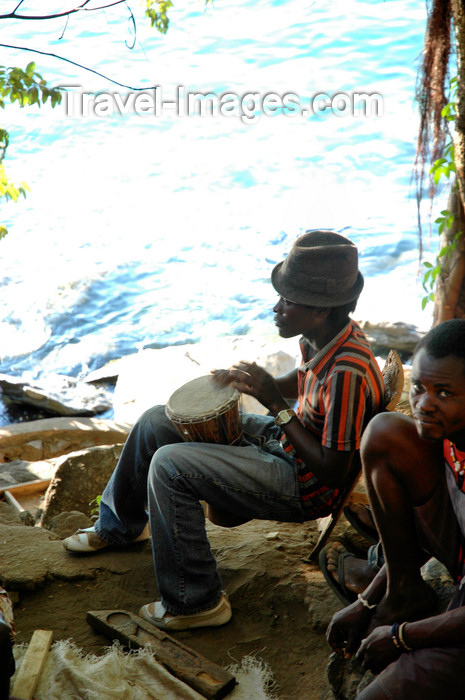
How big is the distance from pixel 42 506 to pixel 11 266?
9.70 m

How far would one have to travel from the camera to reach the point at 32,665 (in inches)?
93.3

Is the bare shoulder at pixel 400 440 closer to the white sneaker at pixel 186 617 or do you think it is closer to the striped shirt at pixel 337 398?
the striped shirt at pixel 337 398

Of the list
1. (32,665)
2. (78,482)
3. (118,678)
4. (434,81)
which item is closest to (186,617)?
(118,678)

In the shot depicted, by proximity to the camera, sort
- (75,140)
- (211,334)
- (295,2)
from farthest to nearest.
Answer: (295,2) → (75,140) → (211,334)

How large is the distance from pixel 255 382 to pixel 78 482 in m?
1.83

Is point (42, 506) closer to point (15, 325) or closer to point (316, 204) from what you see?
point (15, 325)

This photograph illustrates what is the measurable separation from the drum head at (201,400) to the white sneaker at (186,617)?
726 mm

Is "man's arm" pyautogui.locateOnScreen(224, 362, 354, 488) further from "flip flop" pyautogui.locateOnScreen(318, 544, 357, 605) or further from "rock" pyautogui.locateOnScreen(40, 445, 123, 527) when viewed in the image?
"rock" pyautogui.locateOnScreen(40, 445, 123, 527)

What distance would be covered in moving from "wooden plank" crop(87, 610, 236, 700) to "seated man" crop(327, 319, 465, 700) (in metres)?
0.43

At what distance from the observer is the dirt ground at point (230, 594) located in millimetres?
2512

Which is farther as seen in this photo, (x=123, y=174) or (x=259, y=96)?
(x=259, y=96)

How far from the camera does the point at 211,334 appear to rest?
33.2 ft

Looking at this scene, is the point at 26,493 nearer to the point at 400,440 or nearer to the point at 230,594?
the point at 230,594

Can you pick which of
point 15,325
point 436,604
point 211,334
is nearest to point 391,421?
point 436,604
